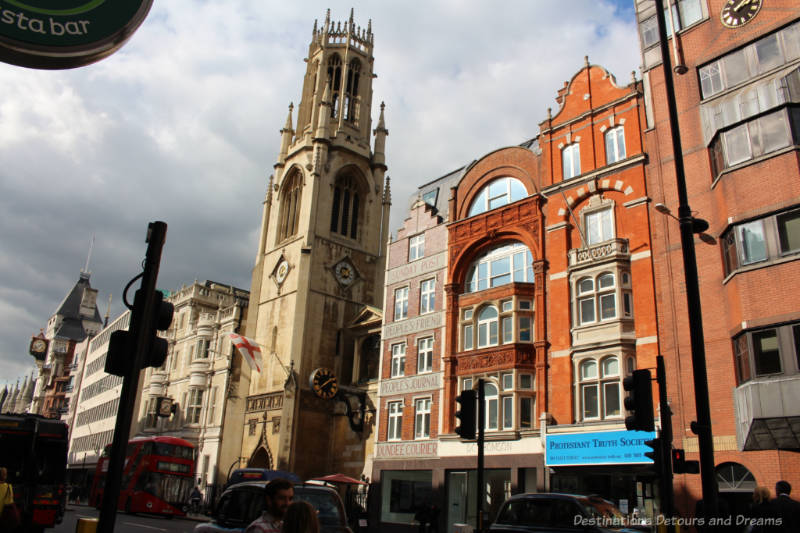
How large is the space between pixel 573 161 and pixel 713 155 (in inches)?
251

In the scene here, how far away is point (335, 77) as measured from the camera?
5541 cm

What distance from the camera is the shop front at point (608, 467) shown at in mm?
21391

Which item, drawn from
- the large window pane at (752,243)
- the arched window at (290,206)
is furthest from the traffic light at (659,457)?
the arched window at (290,206)

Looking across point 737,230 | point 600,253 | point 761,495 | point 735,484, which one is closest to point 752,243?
point 737,230

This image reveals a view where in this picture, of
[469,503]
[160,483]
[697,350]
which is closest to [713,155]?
[697,350]

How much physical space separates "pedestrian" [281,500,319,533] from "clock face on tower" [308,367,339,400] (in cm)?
3589

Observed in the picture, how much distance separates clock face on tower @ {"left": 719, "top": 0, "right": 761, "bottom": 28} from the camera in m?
22.8

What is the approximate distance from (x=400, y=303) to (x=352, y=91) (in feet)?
89.9

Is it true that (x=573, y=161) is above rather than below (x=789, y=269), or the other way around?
above

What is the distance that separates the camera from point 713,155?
2230 cm

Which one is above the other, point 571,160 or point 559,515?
point 571,160

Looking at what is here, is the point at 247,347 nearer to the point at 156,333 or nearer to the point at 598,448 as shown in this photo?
the point at 598,448

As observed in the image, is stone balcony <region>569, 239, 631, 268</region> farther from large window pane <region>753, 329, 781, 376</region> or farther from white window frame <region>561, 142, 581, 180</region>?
large window pane <region>753, 329, 781, 376</region>

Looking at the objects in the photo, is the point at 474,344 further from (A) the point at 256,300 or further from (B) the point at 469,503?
(A) the point at 256,300
